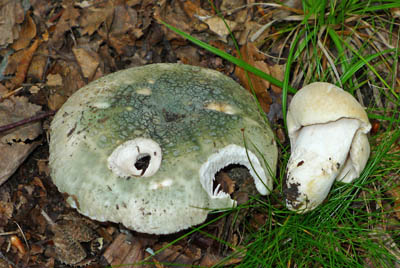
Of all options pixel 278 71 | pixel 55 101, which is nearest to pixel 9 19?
pixel 55 101

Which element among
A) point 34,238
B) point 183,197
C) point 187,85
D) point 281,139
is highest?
point 187,85

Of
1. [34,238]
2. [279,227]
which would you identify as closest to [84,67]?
[34,238]

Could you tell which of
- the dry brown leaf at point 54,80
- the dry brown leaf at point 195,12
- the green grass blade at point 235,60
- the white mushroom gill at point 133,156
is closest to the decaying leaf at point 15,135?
the dry brown leaf at point 54,80

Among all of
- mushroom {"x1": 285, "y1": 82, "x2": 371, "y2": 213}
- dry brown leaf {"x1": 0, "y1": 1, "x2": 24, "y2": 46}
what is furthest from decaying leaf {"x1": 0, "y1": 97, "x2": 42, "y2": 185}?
mushroom {"x1": 285, "y1": 82, "x2": 371, "y2": 213}

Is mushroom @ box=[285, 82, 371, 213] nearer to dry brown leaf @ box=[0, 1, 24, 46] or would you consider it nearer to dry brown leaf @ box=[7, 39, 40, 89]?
dry brown leaf @ box=[7, 39, 40, 89]

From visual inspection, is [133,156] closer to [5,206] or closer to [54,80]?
[5,206]

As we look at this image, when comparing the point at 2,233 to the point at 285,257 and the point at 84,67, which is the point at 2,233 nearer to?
the point at 84,67
